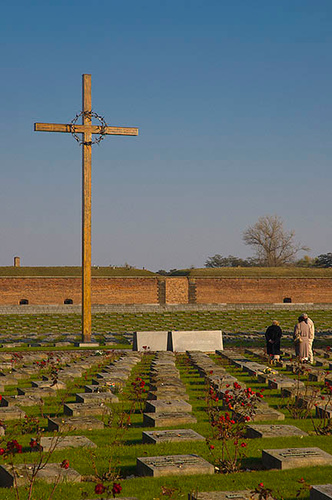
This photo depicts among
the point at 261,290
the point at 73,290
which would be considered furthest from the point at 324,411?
the point at 261,290

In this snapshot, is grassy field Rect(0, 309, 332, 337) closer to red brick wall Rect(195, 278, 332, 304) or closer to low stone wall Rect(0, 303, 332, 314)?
low stone wall Rect(0, 303, 332, 314)

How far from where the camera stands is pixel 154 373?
45.6ft

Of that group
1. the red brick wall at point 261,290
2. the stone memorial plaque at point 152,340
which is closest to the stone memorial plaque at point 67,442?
the stone memorial plaque at point 152,340

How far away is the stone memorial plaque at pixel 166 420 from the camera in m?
9.13

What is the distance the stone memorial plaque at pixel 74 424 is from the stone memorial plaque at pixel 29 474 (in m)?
2.09

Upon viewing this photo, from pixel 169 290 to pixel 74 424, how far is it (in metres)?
35.9

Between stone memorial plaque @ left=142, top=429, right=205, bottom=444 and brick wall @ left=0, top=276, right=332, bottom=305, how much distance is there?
118 feet

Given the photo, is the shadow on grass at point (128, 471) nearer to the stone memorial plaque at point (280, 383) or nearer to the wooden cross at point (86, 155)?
the stone memorial plaque at point (280, 383)

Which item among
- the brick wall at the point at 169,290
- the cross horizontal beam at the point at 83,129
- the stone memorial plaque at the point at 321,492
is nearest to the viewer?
the stone memorial plaque at the point at 321,492

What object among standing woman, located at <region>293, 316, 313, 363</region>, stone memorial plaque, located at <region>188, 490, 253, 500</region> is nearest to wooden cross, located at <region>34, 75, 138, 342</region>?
standing woman, located at <region>293, 316, 313, 363</region>

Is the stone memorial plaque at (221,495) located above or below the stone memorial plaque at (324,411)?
above

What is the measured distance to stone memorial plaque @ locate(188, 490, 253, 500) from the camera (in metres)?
5.57

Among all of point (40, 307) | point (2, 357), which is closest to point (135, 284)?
point (40, 307)

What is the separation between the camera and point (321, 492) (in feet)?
18.0
